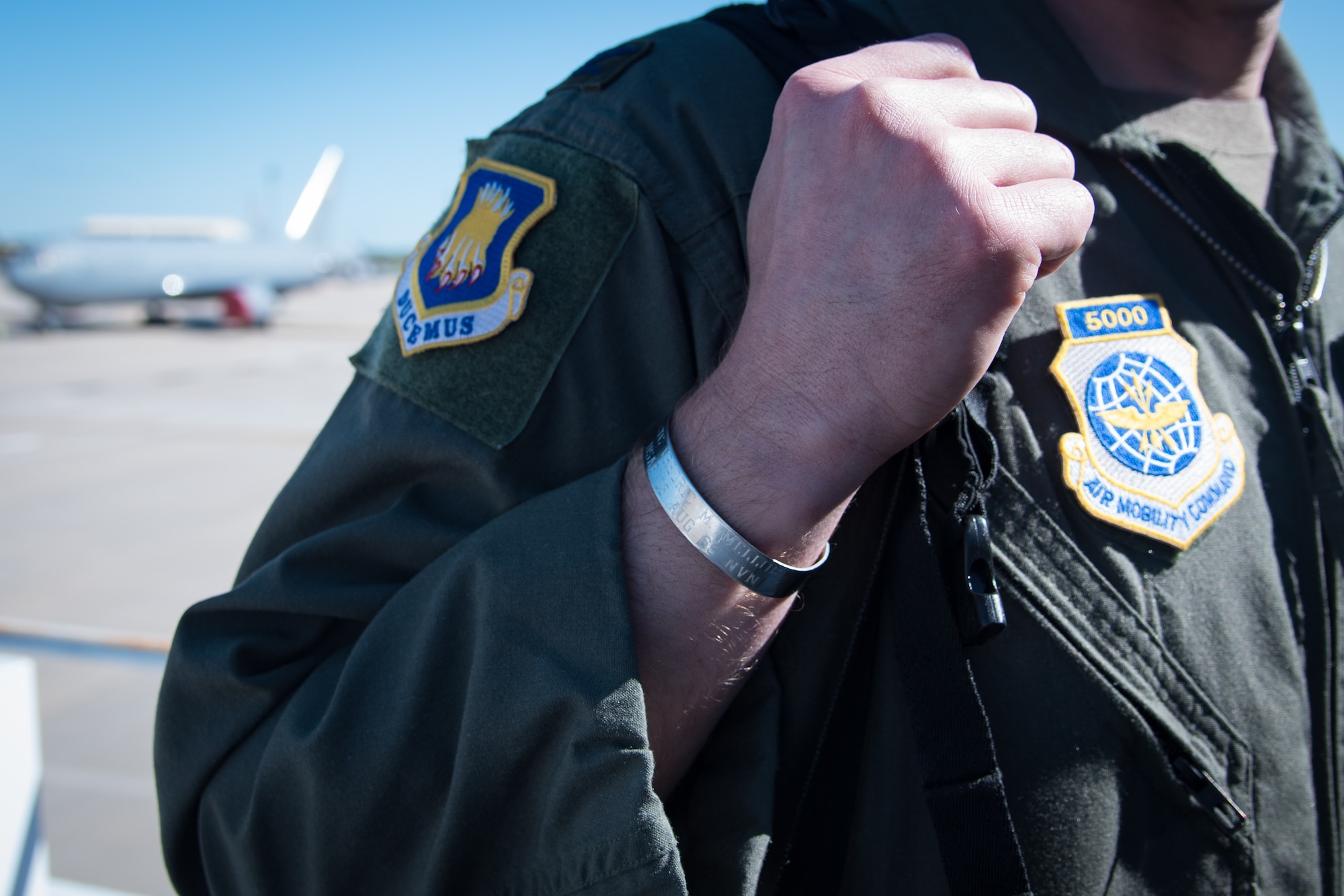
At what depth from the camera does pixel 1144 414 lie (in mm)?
816

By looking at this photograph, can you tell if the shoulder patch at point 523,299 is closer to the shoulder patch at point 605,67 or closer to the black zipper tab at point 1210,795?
the shoulder patch at point 605,67

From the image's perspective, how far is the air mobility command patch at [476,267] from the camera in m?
0.77

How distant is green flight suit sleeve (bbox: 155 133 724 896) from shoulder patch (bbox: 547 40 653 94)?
0.09 m

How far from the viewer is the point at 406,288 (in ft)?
2.77

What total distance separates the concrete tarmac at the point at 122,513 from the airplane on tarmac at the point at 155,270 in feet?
13.6

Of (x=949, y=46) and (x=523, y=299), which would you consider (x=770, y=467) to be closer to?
(x=523, y=299)

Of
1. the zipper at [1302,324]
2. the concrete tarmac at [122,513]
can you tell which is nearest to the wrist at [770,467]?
the zipper at [1302,324]

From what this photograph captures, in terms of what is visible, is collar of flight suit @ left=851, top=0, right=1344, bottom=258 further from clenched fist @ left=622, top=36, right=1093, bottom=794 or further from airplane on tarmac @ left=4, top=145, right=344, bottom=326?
airplane on tarmac @ left=4, top=145, right=344, bottom=326

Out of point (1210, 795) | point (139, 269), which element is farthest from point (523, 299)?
point (139, 269)

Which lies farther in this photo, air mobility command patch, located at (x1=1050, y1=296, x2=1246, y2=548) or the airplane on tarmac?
the airplane on tarmac

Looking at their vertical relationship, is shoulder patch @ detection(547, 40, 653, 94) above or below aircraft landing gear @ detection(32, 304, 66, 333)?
above

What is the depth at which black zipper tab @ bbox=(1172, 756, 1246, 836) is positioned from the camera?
28.9 inches

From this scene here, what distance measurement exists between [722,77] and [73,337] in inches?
918

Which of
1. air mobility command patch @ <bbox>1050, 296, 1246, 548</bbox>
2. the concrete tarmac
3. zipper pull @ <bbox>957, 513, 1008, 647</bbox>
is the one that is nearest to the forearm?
zipper pull @ <bbox>957, 513, 1008, 647</bbox>
